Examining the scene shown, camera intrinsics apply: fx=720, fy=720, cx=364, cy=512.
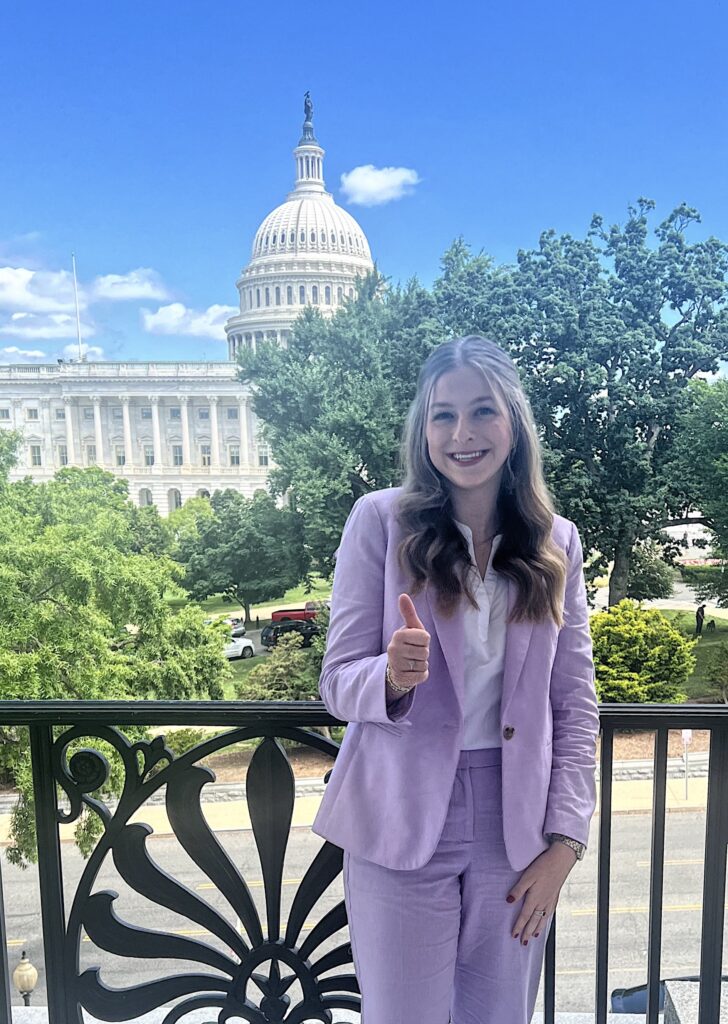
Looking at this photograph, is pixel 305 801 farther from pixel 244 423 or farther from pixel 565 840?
pixel 244 423

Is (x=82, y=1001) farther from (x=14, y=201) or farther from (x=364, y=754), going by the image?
(x=14, y=201)

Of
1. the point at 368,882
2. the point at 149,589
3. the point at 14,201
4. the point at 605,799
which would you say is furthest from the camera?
the point at 14,201

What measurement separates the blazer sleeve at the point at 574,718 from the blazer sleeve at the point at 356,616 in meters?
0.18

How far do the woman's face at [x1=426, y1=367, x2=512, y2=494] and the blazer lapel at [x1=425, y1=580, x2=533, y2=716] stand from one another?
0.40 feet

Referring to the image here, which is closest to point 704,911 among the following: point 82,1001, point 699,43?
point 82,1001

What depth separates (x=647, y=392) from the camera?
12.8 metres

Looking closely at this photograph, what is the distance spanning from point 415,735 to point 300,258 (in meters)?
22.1

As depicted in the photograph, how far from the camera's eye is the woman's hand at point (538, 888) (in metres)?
0.66

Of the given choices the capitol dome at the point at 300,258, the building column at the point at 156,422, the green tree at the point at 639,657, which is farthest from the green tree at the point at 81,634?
the capitol dome at the point at 300,258

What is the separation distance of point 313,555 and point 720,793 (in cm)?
1209

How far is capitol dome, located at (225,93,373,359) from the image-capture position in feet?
68.9

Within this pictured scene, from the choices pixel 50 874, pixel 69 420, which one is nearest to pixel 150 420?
pixel 69 420

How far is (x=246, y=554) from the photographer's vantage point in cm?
1372

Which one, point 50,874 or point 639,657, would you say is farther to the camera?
point 639,657
